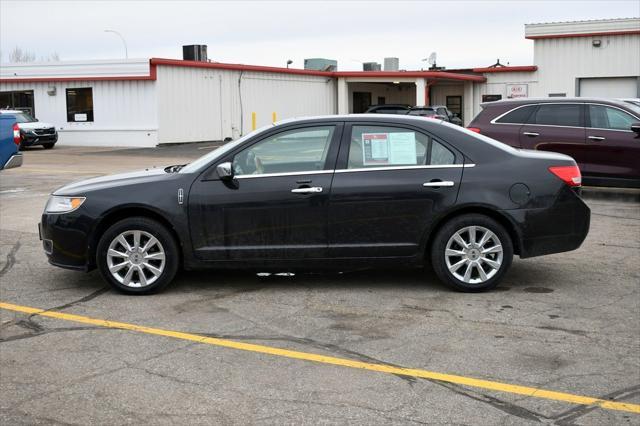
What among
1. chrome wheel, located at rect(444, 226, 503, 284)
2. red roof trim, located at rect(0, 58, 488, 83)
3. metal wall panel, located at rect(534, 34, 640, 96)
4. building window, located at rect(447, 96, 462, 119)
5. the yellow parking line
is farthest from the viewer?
building window, located at rect(447, 96, 462, 119)

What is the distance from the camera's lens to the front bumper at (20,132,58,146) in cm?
3009

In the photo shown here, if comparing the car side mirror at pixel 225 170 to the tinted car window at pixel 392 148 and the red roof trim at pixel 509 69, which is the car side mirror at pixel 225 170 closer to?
the tinted car window at pixel 392 148

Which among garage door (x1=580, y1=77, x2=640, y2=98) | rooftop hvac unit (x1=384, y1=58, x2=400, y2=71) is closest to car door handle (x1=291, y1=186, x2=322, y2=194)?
garage door (x1=580, y1=77, x2=640, y2=98)

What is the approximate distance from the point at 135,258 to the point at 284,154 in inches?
63.0

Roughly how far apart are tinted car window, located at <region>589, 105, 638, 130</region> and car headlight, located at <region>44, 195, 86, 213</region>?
9.22 metres

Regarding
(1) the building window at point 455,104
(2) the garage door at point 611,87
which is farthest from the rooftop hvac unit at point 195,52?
(2) the garage door at point 611,87

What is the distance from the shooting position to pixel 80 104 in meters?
33.1

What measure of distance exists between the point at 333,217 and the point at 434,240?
92 cm

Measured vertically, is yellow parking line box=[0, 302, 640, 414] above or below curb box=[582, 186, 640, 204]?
below

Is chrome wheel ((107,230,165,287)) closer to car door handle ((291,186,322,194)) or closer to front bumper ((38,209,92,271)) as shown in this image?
front bumper ((38,209,92,271))

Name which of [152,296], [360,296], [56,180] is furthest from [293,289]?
[56,180]

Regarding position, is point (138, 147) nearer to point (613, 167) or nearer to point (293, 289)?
point (613, 167)

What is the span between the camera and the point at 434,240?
7102mm

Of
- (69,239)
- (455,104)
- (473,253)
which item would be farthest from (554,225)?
(455,104)
